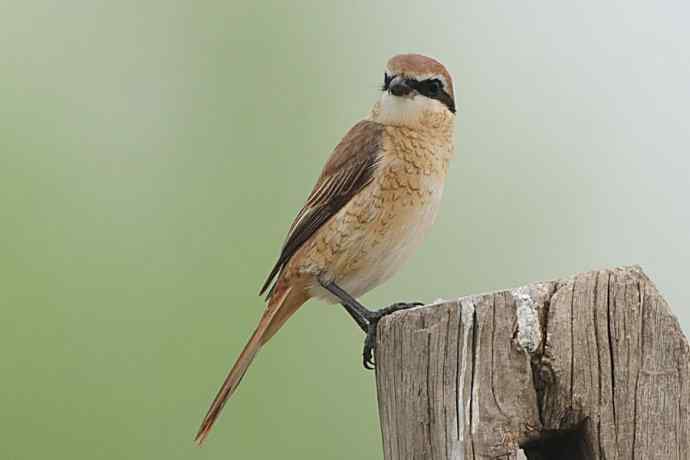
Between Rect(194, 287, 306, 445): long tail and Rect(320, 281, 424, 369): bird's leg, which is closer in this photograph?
Rect(320, 281, 424, 369): bird's leg

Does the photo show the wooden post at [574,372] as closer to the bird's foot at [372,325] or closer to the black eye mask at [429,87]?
the bird's foot at [372,325]

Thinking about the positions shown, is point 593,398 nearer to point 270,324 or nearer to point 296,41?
point 270,324

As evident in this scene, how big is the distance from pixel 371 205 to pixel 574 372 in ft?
6.10

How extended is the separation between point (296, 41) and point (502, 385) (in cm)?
375

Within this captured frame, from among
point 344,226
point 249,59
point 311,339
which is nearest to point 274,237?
point 311,339

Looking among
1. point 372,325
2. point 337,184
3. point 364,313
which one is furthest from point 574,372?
point 337,184

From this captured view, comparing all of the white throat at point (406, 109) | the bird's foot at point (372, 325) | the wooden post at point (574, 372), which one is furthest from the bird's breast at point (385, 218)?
the wooden post at point (574, 372)

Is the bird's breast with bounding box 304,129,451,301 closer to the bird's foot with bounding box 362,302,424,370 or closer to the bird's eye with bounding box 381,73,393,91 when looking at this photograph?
the bird's eye with bounding box 381,73,393,91

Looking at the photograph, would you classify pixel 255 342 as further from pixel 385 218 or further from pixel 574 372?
pixel 574 372

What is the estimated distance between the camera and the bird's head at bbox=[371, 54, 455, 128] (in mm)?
4262

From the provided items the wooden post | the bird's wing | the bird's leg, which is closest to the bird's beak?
the bird's wing

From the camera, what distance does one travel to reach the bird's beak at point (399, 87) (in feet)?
13.9

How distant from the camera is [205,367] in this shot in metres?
4.99

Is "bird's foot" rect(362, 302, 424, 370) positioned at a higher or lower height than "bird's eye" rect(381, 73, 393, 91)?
lower
